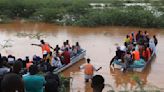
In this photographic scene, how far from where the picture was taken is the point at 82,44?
71.8ft

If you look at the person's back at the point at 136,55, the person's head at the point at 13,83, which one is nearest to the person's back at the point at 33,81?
the person's head at the point at 13,83

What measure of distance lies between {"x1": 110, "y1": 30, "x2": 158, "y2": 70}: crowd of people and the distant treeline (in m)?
9.07

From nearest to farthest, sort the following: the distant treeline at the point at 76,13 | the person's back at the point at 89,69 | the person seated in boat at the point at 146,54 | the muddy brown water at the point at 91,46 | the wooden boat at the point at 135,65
A: the person's back at the point at 89,69
the muddy brown water at the point at 91,46
the wooden boat at the point at 135,65
the person seated in boat at the point at 146,54
the distant treeline at the point at 76,13

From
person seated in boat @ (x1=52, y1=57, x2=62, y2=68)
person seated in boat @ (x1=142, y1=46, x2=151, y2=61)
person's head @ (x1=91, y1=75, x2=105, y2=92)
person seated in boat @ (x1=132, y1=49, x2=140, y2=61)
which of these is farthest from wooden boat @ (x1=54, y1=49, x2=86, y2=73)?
person's head @ (x1=91, y1=75, x2=105, y2=92)

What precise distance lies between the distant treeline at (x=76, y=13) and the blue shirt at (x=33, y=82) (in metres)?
20.7

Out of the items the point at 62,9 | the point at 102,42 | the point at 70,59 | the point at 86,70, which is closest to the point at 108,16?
the point at 62,9

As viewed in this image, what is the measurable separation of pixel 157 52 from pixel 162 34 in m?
6.24

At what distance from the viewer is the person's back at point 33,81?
750 centimetres

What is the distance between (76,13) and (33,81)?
78.3 feet

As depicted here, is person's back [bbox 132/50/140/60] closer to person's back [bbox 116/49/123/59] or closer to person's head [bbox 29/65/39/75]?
person's back [bbox 116/49/123/59]

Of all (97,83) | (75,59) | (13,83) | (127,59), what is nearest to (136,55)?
(127,59)

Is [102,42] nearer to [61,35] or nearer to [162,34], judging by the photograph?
[61,35]

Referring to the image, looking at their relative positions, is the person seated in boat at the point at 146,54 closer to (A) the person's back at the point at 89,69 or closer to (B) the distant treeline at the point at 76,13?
(A) the person's back at the point at 89,69

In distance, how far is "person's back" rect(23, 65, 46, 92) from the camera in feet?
24.6
